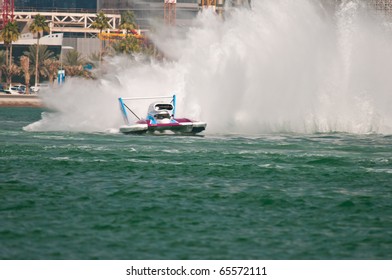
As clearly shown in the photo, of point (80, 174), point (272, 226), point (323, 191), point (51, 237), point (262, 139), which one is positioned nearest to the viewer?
point (51, 237)

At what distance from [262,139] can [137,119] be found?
11795 millimetres

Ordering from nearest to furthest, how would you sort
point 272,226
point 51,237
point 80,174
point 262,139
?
point 51,237
point 272,226
point 80,174
point 262,139

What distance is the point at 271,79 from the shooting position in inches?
2552

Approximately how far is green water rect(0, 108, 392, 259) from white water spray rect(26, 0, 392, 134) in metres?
11.1

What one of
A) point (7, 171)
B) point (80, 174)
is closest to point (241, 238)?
point (80, 174)

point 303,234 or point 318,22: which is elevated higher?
point 318,22

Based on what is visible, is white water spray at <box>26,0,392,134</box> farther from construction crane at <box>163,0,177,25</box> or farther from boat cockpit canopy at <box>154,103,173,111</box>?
construction crane at <box>163,0,177,25</box>

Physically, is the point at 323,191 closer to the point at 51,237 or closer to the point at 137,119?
the point at 51,237

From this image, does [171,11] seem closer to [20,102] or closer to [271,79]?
[20,102]

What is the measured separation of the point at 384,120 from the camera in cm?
6494

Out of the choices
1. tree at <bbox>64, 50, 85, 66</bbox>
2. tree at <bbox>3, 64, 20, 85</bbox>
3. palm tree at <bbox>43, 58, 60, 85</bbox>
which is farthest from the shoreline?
tree at <bbox>64, 50, 85, 66</bbox>

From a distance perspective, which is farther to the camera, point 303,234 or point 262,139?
point 262,139

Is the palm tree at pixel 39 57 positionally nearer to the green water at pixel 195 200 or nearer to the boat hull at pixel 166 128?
the boat hull at pixel 166 128

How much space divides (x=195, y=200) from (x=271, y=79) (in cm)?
3341
